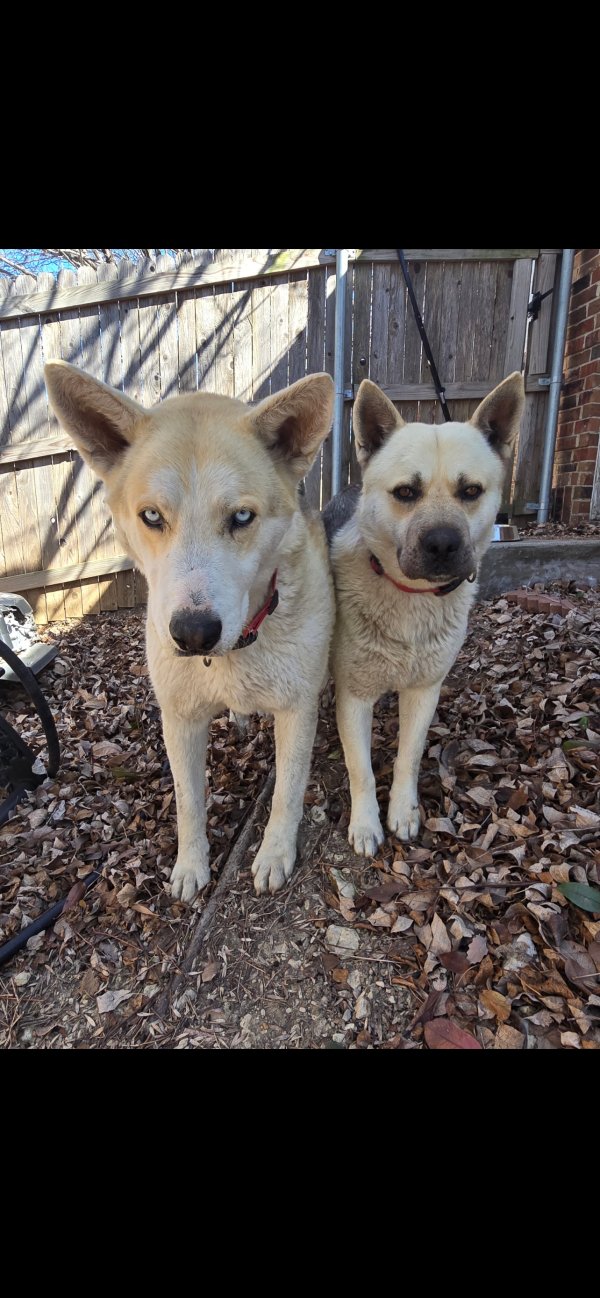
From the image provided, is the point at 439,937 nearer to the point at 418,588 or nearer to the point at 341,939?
the point at 341,939

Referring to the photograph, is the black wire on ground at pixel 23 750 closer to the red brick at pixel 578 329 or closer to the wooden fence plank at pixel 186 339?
the wooden fence plank at pixel 186 339

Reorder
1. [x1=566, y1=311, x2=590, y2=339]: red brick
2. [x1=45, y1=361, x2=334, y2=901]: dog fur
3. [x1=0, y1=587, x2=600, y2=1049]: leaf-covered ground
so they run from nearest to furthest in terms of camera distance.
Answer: [x1=45, y1=361, x2=334, y2=901]: dog fur, [x1=0, y1=587, x2=600, y2=1049]: leaf-covered ground, [x1=566, y1=311, x2=590, y2=339]: red brick

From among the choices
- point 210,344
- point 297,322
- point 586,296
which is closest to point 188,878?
point 210,344

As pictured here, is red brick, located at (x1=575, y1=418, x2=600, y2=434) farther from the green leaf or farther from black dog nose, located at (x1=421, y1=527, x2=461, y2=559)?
the green leaf

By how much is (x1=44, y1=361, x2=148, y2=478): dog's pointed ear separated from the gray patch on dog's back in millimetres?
1280

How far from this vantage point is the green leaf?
6.39 ft

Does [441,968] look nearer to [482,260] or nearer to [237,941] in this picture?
[237,941]

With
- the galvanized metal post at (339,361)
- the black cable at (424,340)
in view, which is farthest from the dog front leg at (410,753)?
the black cable at (424,340)

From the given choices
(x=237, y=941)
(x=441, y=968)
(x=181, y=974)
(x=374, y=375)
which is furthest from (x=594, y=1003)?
(x=374, y=375)

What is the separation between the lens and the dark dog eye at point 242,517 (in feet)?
5.60

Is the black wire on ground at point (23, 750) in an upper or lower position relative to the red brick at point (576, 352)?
lower

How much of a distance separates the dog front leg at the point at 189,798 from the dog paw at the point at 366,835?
0.63 metres

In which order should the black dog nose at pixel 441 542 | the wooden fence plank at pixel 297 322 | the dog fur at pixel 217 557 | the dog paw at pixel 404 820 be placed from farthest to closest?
the wooden fence plank at pixel 297 322, the dog paw at pixel 404 820, the black dog nose at pixel 441 542, the dog fur at pixel 217 557

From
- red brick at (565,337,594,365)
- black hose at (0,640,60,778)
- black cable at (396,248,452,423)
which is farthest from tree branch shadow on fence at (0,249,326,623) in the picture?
black hose at (0,640,60,778)
